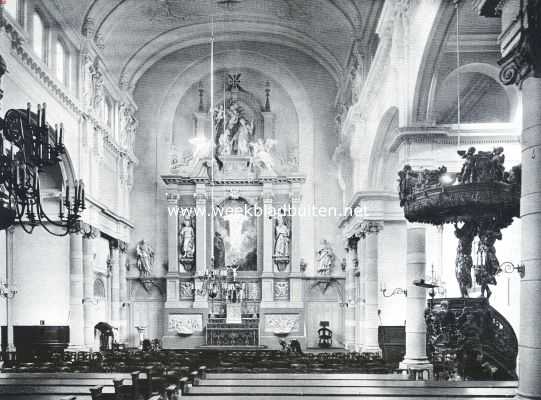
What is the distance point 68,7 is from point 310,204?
13.8 meters

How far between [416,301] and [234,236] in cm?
1662

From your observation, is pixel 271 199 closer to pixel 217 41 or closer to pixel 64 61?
pixel 217 41

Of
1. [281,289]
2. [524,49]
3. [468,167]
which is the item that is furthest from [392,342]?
[524,49]

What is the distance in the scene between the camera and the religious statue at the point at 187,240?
3141 cm

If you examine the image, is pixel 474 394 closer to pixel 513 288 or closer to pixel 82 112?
pixel 513 288

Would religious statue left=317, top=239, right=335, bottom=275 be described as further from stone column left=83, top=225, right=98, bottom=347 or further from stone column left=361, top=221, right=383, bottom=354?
stone column left=83, top=225, right=98, bottom=347

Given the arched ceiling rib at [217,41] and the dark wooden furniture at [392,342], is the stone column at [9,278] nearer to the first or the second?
the dark wooden furniture at [392,342]

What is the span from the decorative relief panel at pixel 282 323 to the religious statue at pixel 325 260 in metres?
2.27

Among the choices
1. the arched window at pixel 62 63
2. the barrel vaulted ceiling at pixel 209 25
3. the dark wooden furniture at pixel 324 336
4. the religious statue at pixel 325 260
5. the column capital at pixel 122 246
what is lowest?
the dark wooden furniture at pixel 324 336

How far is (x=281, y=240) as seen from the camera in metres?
31.5

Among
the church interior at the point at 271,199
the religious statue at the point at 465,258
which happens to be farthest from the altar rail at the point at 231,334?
the religious statue at the point at 465,258

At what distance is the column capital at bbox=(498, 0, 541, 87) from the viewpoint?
22.7ft

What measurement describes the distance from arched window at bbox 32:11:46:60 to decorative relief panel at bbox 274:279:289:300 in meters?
14.6

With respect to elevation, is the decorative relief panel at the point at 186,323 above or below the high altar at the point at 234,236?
below
